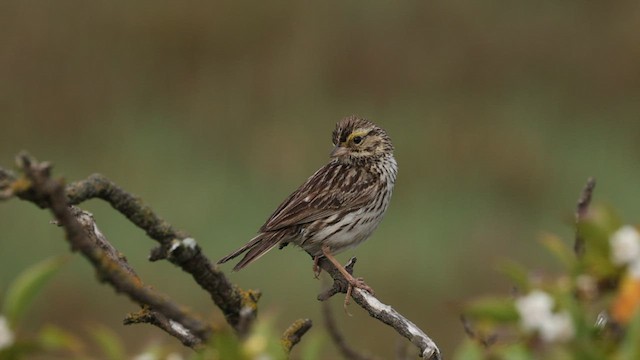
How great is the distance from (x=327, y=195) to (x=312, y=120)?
7558 millimetres

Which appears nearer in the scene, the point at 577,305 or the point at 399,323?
the point at 577,305

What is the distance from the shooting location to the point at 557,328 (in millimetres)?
1821

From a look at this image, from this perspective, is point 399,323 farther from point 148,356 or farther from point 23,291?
point 23,291

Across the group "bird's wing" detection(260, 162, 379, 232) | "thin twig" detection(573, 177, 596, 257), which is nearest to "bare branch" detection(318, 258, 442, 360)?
"thin twig" detection(573, 177, 596, 257)

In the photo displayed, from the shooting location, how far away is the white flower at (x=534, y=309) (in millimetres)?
1835

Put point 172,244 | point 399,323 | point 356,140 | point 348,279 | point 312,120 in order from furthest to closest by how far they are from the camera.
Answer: point 312,120 < point 356,140 < point 348,279 < point 399,323 < point 172,244

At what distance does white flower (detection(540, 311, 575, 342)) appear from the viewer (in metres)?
1.82

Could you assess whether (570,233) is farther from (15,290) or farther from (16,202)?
(15,290)

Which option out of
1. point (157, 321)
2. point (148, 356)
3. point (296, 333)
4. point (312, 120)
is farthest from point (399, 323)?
point (312, 120)

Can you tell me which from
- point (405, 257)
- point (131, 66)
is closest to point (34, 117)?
point (131, 66)

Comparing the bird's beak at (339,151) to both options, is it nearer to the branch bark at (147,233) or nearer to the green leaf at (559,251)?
the branch bark at (147,233)

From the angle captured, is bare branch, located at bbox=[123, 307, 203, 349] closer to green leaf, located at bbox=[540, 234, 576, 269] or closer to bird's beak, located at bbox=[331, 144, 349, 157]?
green leaf, located at bbox=[540, 234, 576, 269]

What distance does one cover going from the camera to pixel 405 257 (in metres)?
12.0

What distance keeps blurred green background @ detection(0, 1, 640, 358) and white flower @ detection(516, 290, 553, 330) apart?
29.7ft
